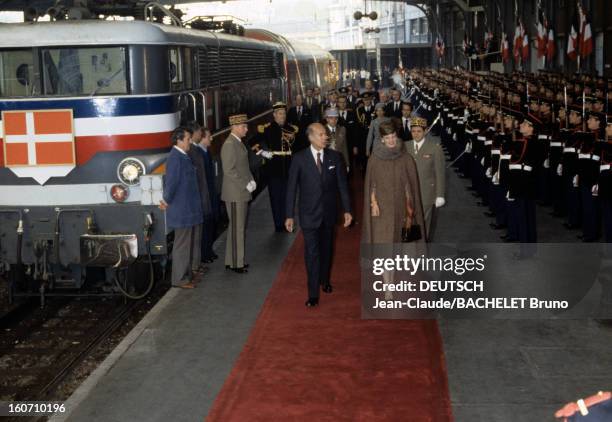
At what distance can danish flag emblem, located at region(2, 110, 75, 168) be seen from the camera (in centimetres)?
1056

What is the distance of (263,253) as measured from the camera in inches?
516

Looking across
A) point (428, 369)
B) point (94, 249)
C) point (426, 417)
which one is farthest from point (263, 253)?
point (426, 417)

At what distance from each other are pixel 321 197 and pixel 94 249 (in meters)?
2.48

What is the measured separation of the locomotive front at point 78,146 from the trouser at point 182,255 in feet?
0.88

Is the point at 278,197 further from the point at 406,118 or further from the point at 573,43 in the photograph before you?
the point at 573,43

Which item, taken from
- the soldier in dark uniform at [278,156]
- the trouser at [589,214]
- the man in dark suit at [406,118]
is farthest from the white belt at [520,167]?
the man in dark suit at [406,118]

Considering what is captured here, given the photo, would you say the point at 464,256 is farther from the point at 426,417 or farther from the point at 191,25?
the point at 191,25

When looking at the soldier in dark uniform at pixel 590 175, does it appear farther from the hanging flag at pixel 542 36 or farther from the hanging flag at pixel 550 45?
the hanging flag at pixel 542 36

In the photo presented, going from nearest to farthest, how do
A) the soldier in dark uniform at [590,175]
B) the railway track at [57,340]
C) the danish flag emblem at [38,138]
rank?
1. the railway track at [57,340]
2. the danish flag emblem at [38,138]
3. the soldier in dark uniform at [590,175]

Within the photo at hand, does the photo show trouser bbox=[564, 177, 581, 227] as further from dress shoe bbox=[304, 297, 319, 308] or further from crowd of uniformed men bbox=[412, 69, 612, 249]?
dress shoe bbox=[304, 297, 319, 308]

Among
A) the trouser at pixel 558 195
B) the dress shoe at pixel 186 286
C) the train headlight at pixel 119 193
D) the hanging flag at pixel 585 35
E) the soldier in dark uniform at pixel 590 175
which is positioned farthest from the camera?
the hanging flag at pixel 585 35

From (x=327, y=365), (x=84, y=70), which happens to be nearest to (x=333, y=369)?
(x=327, y=365)

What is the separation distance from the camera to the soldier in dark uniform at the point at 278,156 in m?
14.4

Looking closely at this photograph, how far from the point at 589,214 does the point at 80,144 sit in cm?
648
